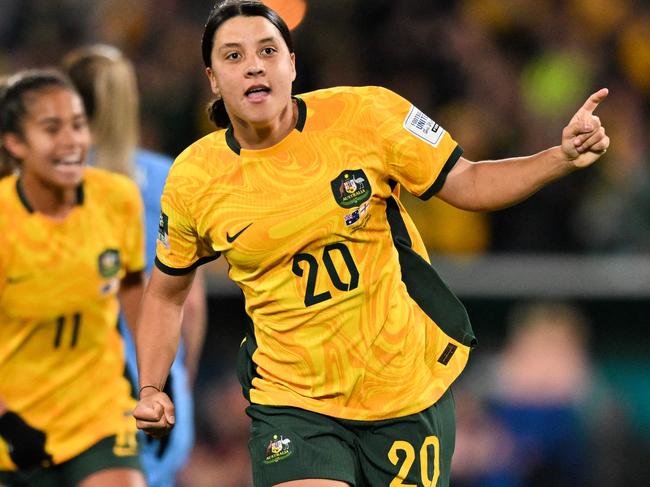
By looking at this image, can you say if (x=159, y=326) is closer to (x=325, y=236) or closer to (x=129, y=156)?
(x=325, y=236)

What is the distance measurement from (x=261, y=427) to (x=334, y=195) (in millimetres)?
751

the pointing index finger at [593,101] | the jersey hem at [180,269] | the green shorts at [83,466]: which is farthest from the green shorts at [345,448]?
the green shorts at [83,466]

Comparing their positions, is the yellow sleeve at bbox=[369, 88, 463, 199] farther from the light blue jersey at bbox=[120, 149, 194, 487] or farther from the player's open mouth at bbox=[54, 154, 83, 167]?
the light blue jersey at bbox=[120, 149, 194, 487]

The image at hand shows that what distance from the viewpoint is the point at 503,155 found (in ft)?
31.9

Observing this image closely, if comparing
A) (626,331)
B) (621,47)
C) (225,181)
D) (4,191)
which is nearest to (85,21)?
(621,47)

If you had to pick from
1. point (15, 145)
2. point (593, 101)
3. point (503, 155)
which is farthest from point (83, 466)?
point (503, 155)

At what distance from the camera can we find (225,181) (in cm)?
397

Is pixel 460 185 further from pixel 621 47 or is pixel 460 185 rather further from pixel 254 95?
pixel 621 47

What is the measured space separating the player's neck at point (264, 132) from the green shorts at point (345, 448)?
0.80 m

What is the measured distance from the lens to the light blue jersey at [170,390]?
5879mm

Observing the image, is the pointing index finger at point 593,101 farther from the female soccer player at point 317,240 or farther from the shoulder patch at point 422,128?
the shoulder patch at point 422,128

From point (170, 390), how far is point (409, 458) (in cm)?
196

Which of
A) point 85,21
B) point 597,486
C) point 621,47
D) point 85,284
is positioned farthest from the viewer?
point 85,21

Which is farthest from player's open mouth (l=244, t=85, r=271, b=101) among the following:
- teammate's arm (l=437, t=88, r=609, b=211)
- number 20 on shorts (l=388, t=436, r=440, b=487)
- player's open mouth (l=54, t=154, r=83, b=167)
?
player's open mouth (l=54, t=154, r=83, b=167)
